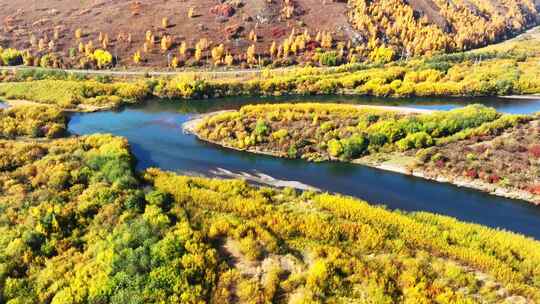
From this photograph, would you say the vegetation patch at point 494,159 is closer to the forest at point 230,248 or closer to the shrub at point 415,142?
the shrub at point 415,142

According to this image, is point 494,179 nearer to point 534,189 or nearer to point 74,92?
point 534,189

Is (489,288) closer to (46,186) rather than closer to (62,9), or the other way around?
(46,186)

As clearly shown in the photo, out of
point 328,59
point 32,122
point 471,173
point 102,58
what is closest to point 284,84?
point 328,59

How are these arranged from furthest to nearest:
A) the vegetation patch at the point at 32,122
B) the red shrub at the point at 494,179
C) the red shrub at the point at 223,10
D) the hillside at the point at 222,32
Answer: the red shrub at the point at 223,10, the hillside at the point at 222,32, the vegetation patch at the point at 32,122, the red shrub at the point at 494,179

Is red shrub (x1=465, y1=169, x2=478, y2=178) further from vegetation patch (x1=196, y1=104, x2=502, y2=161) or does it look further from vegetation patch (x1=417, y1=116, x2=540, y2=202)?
vegetation patch (x1=196, y1=104, x2=502, y2=161)

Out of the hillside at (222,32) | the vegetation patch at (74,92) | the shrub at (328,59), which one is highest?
the hillside at (222,32)

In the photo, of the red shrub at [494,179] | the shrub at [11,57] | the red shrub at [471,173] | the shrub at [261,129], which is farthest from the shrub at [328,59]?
the shrub at [11,57]
